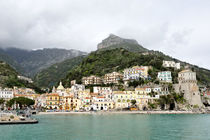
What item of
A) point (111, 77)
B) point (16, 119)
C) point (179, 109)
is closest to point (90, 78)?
point (111, 77)

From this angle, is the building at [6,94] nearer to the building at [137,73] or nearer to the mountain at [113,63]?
the mountain at [113,63]

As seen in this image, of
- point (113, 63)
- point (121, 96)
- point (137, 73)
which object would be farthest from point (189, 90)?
point (113, 63)

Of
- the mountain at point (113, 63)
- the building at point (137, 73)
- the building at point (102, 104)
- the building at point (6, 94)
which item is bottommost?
the building at point (102, 104)

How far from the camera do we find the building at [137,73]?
95812 millimetres

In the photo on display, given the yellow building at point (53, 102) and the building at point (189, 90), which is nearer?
the yellow building at point (53, 102)

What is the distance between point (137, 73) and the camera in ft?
317

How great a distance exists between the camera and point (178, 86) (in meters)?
86.4

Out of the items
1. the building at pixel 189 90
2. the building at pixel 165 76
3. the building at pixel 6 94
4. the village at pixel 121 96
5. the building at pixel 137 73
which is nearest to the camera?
the village at pixel 121 96

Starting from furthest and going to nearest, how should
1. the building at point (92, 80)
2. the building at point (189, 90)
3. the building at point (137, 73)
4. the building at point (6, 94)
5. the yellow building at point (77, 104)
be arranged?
the building at point (92, 80), the building at point (137, 73), the building at point (6, 94), the building at point (189, 90), the yellow building at point (77, 104)

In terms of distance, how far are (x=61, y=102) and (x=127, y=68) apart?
117 feet

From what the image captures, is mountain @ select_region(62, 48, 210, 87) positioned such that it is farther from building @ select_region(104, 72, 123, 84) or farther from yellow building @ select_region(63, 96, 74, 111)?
yellow building @ select_region(63, 96, 74, 111)

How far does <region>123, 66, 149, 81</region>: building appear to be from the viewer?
95812 millimetres

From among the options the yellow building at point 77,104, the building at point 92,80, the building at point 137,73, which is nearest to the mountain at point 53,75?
the building at point 92,80

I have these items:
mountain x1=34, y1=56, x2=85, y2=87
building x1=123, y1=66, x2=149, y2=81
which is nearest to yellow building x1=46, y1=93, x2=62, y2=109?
building x1=123, y1=66, x2=149, y2=81
